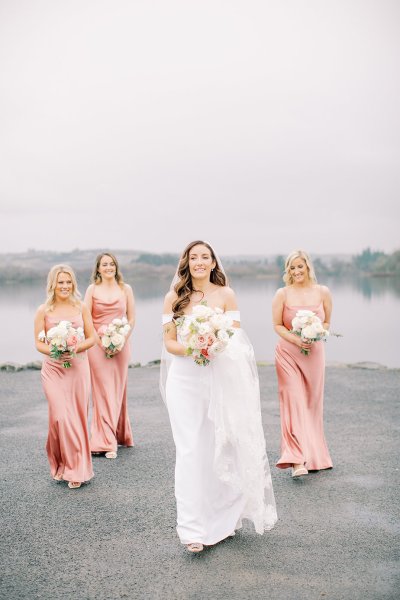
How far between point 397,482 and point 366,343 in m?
30.7

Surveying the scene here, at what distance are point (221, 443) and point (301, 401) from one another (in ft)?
8.86

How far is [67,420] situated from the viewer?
7.67 meters

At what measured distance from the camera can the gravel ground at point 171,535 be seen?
4910mm

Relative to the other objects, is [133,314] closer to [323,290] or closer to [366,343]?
[323,290]

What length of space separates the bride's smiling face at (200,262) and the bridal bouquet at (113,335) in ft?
11.1

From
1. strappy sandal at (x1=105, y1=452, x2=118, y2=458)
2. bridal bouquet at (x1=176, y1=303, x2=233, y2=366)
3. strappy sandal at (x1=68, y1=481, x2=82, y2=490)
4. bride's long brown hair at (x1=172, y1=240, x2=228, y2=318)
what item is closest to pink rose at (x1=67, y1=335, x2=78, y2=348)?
strappy sandal at (x1=68, y1=481, x2=82, y2=490)

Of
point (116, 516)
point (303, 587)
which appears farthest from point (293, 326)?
point (303, 587)

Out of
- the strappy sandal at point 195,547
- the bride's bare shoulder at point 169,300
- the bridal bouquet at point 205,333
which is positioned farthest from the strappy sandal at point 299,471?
the bride's bare shoulder at point 169,300

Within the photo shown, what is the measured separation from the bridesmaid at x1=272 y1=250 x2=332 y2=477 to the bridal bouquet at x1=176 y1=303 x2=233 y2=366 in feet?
9.13

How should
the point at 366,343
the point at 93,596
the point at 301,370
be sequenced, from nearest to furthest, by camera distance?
the point at 93,596 < the point at 301,370 < the point at 366,343

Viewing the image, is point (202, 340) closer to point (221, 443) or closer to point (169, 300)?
point (169, 300)

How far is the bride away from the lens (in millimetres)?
5570

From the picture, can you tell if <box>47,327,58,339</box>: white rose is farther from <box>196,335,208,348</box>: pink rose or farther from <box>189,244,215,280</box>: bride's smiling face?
<box>196,335,208,348</box>: pink rose

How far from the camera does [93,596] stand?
15.8 feet
